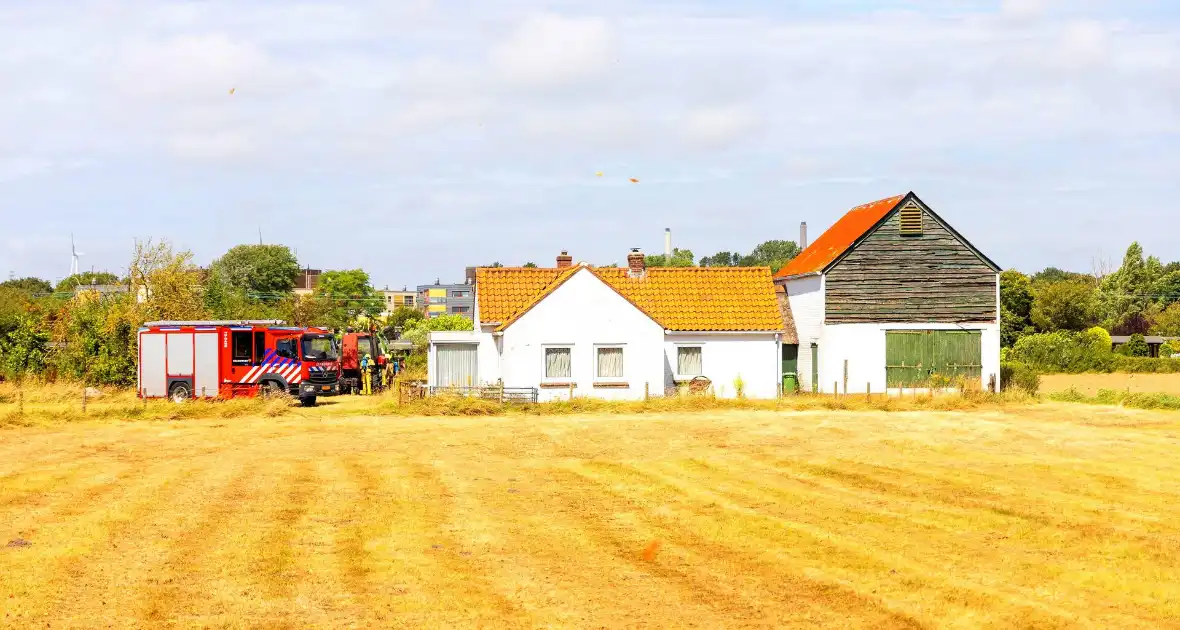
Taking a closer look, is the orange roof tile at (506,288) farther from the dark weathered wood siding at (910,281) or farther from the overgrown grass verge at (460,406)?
the dark weathered wood siding at (910,281)

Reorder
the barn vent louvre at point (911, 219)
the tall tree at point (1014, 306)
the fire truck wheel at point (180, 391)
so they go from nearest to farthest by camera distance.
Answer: the fire truck wheel at point (180, 391)
the barn vent louvre at point (911, 219)
the tall tree at point (1014, 306)

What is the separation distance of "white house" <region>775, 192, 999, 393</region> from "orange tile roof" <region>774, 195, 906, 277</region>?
125 mm

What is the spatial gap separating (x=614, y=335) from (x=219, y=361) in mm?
12357

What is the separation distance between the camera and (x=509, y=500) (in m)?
17.2

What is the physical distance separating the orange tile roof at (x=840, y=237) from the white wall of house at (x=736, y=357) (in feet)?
12.0

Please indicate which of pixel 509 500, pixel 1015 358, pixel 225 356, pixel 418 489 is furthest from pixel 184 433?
pixel 1015 358

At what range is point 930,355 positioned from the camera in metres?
38.5

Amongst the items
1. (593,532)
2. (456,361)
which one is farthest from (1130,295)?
(593,532)

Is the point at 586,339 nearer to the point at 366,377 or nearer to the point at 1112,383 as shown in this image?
→ the point at 366,377

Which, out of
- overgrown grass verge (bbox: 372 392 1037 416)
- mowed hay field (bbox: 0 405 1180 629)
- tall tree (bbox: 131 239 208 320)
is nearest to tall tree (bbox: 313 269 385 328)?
tall tree (bbox: 131 239 208 320)

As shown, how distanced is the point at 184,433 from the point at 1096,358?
4564 cm

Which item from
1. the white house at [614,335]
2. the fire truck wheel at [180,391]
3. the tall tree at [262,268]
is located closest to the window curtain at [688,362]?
the white house at [614,335]

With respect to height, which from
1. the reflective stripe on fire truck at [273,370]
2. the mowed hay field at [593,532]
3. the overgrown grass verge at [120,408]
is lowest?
the mowed hay field at [593,532]

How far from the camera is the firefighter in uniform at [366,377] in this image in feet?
129
